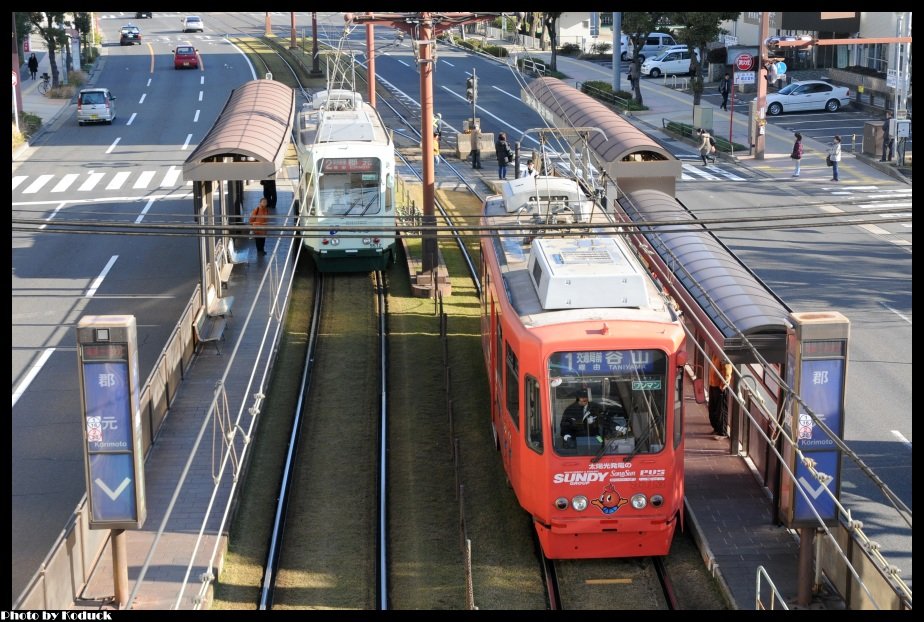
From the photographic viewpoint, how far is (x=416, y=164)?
43.2 meters

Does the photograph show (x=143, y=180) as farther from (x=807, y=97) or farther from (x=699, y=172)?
(x=807, y=97)

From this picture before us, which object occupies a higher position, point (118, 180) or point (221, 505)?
point (118, 180)

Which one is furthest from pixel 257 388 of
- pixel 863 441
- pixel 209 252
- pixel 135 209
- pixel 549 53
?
pixel 549 53

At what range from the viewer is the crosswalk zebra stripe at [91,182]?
131 ft

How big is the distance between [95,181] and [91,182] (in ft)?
0.77

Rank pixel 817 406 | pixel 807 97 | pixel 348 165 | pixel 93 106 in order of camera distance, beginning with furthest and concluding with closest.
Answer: pixel 807 97 < pixel 93 106 < pixel 348 165 < pixel 817 406

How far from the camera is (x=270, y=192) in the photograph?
34969 mm

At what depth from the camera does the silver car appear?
170 ft

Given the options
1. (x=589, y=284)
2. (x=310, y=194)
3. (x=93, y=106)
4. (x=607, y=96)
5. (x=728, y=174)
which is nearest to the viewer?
(x=589, y=284)

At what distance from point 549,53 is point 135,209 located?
44.0m

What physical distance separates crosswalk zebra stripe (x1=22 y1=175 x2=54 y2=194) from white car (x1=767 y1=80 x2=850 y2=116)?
100 feet

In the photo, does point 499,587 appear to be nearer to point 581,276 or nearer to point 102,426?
point 581,276

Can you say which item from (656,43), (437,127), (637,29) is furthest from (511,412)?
(656,43)

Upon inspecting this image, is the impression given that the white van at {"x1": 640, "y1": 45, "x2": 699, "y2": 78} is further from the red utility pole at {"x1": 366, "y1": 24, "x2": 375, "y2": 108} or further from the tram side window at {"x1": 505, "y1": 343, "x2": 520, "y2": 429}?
the tram side window at {"x1": 505, "y1": 343, "x2": 520, "y2": 429}
